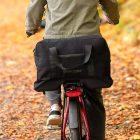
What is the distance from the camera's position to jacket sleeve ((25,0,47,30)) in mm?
5699

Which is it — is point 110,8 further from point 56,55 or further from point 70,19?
point 56,55

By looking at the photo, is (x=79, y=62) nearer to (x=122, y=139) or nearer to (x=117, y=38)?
(x=122, y=139)

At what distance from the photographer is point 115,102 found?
9.23m

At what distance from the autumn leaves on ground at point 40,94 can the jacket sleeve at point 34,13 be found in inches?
85.1

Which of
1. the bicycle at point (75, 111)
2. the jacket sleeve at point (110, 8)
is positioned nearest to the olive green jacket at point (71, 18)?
the jacket sleeve at point (110, 8)

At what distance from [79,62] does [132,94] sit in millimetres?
4389

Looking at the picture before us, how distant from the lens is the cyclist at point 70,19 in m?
5.46

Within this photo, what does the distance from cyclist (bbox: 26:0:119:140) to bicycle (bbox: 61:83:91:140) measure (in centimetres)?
18

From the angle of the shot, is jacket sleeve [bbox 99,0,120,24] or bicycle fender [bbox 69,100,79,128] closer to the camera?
bicycle fender [bbox 69,100,79,128]

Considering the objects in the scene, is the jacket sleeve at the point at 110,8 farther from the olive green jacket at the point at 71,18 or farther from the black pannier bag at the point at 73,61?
the black pannier bag at the point at 73,61

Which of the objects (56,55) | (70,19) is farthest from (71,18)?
(56,55)

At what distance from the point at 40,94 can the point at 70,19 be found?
474cm

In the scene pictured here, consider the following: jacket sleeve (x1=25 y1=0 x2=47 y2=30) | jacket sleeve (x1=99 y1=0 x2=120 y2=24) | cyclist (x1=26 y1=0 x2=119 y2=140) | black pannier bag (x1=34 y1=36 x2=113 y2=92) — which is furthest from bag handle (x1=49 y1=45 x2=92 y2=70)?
jacket sleeve (x1=99 y1=0 x2=120 y2=24)

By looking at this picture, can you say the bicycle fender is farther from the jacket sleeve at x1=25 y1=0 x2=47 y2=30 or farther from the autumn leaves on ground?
the autumn leaves on ground
